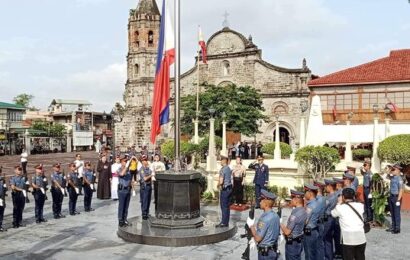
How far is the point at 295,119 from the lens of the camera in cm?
4078

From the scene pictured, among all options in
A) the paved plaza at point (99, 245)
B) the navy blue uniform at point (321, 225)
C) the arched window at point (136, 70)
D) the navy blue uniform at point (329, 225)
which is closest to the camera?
the navy blue uniform at point (321, 225)

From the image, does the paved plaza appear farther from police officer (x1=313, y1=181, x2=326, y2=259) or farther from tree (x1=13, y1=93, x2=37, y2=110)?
tree (x1=13, y1=93, x2=37, y2=110)

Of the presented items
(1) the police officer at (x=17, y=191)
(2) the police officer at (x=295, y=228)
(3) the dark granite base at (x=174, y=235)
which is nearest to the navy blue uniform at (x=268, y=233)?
(2) the police officer at (x=295, y=228)

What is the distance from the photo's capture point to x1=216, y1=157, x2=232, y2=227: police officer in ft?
35.7

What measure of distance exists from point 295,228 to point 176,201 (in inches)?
168

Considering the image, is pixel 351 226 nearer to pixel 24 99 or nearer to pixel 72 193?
pixel 72 193

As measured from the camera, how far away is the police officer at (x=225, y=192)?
35.7 feet

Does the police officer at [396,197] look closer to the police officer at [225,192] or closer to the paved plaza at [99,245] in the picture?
the paved plaza at [99,245]

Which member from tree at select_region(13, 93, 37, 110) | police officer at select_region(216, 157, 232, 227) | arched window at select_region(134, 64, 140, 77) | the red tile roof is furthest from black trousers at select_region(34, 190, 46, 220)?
tree at select_region(13, 93, 37, 110)

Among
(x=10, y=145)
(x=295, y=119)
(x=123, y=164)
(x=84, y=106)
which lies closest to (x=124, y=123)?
(x=10, y=145)

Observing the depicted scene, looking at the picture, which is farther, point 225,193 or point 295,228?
point 225,193

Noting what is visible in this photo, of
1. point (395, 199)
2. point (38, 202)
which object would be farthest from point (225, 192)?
point (38, 202)

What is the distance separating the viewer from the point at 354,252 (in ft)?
21.9

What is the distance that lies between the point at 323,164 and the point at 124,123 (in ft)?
119
